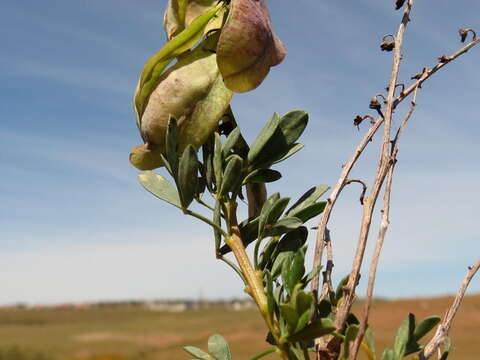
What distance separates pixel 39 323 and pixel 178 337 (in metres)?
13.9

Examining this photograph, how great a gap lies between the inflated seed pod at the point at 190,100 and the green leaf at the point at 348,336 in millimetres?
339

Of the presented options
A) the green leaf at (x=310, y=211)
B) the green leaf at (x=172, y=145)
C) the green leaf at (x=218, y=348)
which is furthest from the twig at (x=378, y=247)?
the green leaf at (x=172, y=145)

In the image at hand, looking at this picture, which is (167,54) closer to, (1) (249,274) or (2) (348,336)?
(1) (249,274)

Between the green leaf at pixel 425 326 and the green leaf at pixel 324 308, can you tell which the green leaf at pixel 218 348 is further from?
the green leaf at pixel 425 326

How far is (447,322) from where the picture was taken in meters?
0.76

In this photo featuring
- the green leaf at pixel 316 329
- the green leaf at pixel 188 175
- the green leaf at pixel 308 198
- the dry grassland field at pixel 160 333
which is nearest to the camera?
the green leaf at pixel 316 329

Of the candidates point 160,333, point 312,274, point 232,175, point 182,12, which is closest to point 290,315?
point 312,274

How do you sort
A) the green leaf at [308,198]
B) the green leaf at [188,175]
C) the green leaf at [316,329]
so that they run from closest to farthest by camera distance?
1. the green leaf at [316,329]
2. the green leaf at [188,175]
3. the green leaf at [308,198]

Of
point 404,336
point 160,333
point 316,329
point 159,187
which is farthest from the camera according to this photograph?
point 160,333

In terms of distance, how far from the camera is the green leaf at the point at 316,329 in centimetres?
64

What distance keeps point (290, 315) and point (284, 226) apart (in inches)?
6.3

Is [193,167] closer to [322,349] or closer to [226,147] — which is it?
[226,147]

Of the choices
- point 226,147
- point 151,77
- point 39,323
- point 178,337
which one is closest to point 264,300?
point 226,147

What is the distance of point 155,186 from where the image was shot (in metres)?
0.86
